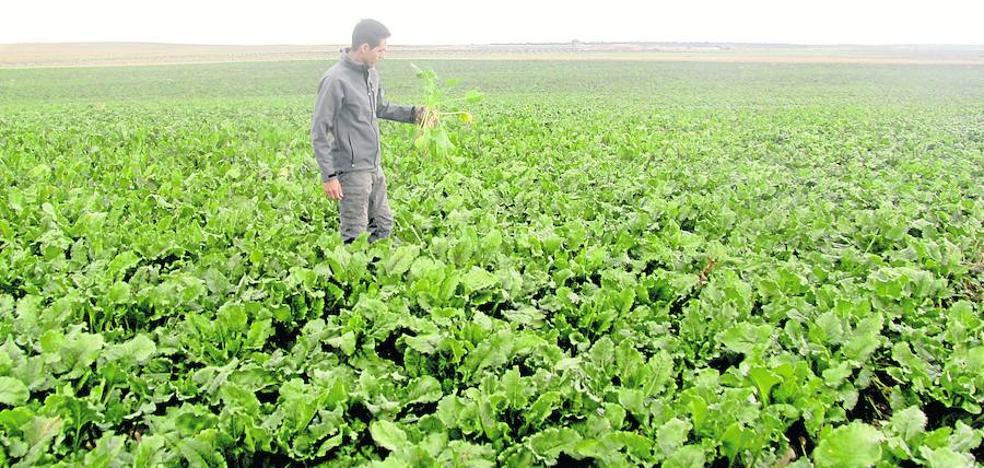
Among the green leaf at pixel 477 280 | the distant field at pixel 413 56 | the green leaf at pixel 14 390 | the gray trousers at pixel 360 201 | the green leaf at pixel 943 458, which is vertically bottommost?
the green leaf at pixel 943 458

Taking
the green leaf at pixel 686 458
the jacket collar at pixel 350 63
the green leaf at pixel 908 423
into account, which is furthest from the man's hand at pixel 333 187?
the green leaf at pixel 908 423

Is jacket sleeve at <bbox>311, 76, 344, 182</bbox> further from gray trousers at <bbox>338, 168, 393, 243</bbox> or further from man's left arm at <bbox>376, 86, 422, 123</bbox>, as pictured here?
man's left arm at <bbox>376, 86, 422, 123</bbox>

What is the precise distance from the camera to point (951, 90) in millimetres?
37406

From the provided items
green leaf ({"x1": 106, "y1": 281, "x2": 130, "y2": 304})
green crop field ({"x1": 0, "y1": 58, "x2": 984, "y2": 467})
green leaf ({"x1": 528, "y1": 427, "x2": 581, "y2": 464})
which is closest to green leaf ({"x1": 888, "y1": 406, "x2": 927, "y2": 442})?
green crop field ({"x1": 0, "y1": 58, "x2": 984, "y2": 467})

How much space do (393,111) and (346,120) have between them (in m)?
0.69

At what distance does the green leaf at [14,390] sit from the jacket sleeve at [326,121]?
7.73ft

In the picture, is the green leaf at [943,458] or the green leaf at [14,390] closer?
the green leaf at [943,458]

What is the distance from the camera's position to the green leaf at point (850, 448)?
2.46m

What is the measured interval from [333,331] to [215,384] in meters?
0.69

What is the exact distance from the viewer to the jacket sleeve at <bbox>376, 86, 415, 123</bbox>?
209 inches

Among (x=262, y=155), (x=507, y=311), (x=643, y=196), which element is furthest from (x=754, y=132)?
(x=507, y=311)

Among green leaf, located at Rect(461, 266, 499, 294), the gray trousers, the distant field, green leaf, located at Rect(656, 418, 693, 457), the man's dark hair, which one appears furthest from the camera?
the distant field

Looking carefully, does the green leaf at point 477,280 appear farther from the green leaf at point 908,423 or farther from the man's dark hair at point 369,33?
the green leaf at point 908,423

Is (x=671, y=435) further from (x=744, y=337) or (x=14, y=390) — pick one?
(x=14, y=390)
